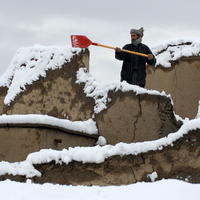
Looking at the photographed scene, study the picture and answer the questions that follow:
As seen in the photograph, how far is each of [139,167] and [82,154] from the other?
59 cm

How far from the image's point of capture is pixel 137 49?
807cm

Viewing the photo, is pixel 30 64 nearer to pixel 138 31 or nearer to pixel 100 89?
pixel 100 89

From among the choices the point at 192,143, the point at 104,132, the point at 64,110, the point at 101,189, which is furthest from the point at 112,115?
the point at 101,189

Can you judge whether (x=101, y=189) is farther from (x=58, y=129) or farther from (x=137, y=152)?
(x=58, y=129)

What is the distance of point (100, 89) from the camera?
7910 millimetres

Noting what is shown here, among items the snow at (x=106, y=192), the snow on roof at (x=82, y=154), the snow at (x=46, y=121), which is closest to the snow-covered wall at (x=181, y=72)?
the snow at (x=46, y=121)

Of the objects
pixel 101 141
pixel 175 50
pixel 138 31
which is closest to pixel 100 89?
pixel 101 141

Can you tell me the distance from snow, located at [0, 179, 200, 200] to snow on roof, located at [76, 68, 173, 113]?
2.38 metres

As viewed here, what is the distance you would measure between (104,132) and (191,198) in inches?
112

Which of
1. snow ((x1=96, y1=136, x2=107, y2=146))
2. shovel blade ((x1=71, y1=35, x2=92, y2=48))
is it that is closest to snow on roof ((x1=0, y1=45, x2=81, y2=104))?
shovel blade ((x1=71, y1=35, x2=92, y2=48))

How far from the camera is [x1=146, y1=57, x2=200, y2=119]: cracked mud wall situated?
10148 millimetres

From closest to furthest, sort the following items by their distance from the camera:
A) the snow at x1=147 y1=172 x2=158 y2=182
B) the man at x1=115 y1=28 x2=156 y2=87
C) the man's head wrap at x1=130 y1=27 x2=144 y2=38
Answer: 1. the snow at x1=147 y1=172 x2=158 y2=182
2. the man's head wrap at x1=130 y1=27 x2=144 y2=38
3. the man at x1=115 y1=28 x2=156 y2=87

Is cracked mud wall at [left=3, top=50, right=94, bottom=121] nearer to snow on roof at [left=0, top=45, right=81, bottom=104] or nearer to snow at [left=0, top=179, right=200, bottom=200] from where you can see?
snow on roof at [left=0, top=45, right=81, bottom=104]

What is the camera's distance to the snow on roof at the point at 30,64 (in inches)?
336
